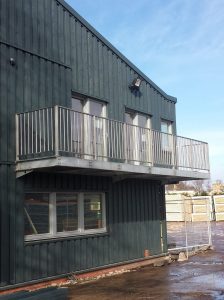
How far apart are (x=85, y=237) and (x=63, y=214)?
3.21 ft

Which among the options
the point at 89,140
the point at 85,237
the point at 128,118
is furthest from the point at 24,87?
the point at 128,118

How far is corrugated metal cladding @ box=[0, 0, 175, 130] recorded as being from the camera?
11664mm

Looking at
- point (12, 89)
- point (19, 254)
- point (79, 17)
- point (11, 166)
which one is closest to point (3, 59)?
point (12, 89)

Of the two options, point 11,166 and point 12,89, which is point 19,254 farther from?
point 12,89

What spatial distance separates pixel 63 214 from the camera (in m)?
12.4

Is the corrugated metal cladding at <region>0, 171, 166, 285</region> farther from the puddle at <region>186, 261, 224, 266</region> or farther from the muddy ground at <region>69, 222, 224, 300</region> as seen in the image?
the puddle at <region>186, 261, 224, 266</region>

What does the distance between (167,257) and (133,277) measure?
152 inches

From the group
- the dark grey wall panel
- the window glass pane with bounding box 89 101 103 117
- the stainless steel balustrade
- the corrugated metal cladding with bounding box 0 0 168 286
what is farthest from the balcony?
the window glass pane with bounding box 89 101 103 117

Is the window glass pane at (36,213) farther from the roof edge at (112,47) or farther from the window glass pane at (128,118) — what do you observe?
the roof edge at (112,47)

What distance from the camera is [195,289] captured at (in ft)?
35.6

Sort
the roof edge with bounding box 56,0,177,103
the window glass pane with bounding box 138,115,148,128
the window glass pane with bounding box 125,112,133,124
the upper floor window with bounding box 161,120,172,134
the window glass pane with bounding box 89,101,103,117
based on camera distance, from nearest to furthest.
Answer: the roof edge with bounding box 56,0,177,103 → the window glass pane with bounding box 89,101,103,117 → the window glass pane with bounding box 125,112,133,124 → the window glass pane with bounding box 138,115,148,128 → the upper floor window with bounding box 161,120,172,134

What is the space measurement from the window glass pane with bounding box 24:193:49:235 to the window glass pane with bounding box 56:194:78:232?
1.48 ft

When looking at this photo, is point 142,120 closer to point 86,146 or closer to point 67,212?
point 86,146

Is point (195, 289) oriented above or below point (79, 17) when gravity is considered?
below
